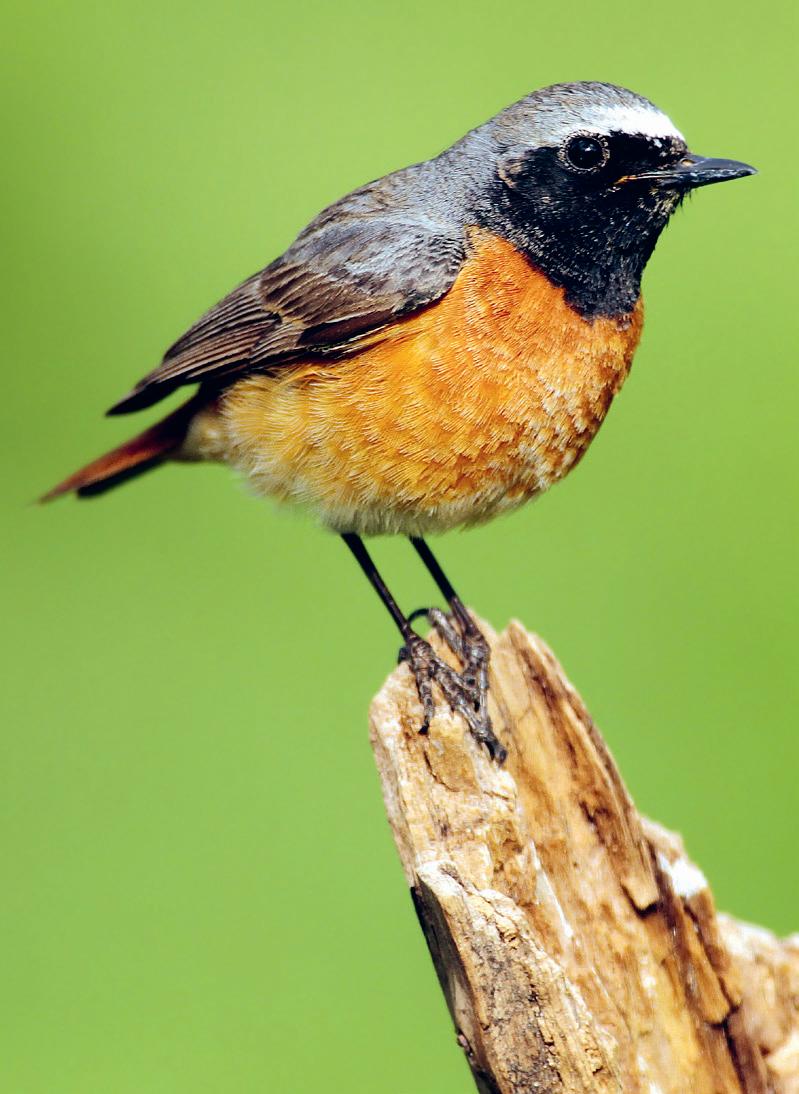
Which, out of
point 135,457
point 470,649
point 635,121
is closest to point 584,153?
point 635,121

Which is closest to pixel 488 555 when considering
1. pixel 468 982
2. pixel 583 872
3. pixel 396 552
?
pixel 396 552

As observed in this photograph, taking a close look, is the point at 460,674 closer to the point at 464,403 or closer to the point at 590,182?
the point at 464,403

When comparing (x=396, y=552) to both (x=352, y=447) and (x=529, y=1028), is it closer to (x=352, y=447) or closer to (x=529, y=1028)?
(x=352, y=447)

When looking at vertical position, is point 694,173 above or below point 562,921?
above

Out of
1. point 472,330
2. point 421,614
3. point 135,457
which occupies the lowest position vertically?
point 421,614

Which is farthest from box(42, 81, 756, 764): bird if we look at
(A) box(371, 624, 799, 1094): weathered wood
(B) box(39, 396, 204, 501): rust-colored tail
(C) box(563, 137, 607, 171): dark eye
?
(B) box(39, 396, 204, 501): rust-colored tail

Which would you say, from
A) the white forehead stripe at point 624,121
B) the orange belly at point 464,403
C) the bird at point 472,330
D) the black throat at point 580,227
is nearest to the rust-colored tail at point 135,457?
the bird at point 472,330

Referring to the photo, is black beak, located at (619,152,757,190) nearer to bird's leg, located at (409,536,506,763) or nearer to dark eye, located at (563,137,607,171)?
dark eye, located at (563,137,607,171)
